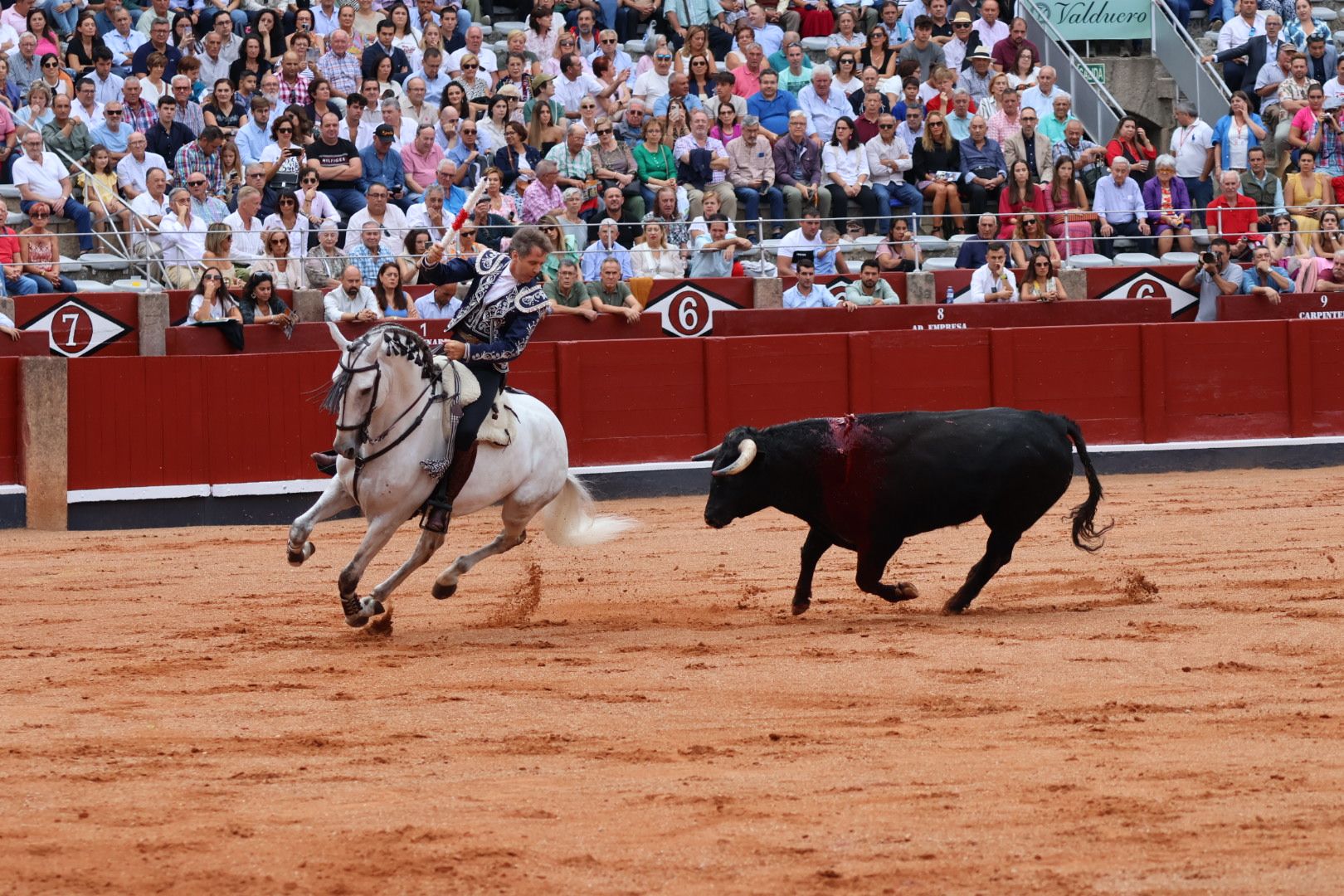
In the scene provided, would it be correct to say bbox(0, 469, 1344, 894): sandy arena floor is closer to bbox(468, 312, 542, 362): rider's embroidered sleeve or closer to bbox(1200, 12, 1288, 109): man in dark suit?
bbox(468, 312, 542, 362): rider's embroidered sleeve

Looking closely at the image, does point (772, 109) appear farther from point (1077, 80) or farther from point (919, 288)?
point (1077, 80)

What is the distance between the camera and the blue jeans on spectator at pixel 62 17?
16.4 meters

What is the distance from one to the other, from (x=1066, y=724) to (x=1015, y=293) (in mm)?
10993

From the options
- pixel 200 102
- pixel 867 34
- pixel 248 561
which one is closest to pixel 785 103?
pixel 867 34

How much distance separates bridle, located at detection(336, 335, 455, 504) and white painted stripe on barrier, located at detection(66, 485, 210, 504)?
5742 millimetres

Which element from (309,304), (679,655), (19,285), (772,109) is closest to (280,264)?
(309,304)

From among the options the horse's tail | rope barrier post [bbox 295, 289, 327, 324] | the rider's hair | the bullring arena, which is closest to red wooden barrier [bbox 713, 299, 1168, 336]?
the bullring arena

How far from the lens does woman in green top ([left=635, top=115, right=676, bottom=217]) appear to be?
16703 millimetres

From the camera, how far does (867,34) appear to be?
20141mm

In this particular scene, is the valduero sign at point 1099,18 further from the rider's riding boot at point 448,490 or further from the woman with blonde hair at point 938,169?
the rider's riding boot at point 448,490

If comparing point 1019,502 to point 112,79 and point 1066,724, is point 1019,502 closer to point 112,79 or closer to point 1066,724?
point 1066,724

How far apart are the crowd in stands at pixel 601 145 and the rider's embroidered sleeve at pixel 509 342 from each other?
222 inches

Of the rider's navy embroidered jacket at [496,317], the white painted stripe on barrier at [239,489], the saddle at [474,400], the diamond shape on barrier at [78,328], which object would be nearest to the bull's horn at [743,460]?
the saddle at [474,400]

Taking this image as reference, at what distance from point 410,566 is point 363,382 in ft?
3.49
